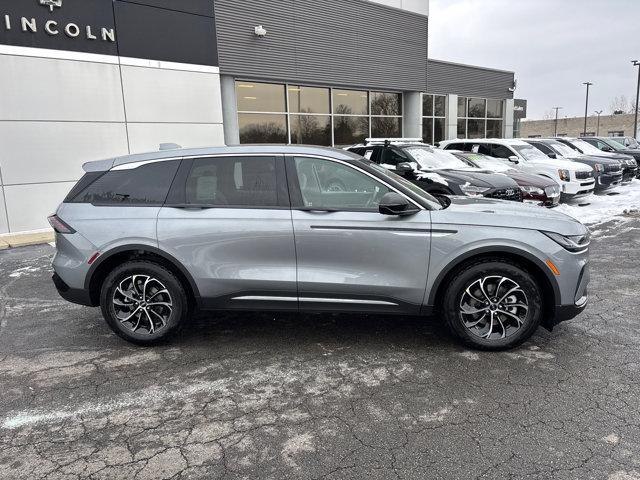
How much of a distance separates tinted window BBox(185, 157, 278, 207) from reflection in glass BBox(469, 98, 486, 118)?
22554mm

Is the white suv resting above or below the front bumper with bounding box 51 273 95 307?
above

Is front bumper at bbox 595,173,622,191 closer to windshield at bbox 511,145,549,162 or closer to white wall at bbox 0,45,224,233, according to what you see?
windshield at bbox 511,145,549,162

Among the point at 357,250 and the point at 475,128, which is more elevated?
the point at 475,128

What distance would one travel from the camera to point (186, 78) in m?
12.0

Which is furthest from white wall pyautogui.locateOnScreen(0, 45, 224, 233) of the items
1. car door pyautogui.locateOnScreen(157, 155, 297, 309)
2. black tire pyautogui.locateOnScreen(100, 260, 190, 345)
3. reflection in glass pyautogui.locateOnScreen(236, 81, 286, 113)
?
car door pyautogui.locateOnScreen(157, 155, 297, 309)

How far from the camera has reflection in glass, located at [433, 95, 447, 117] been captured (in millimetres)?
21875

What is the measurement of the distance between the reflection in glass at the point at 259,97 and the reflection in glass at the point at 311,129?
2.39 feet

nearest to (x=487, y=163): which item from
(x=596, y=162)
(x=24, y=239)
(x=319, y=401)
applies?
(x=596, y=162)

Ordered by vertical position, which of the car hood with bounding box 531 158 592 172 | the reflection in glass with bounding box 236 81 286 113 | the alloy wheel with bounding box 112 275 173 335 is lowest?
the alloy wheel with bounding box 112 275 173 335

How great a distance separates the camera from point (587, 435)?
9.49 feet

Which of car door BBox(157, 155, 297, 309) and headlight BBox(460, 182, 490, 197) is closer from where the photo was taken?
car door BBox(157, 155, 297, 309)

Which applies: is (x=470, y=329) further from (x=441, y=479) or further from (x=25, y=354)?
(x=25, y=354)

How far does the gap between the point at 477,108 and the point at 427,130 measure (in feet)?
16.3

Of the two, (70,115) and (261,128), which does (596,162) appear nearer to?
(261,128)
